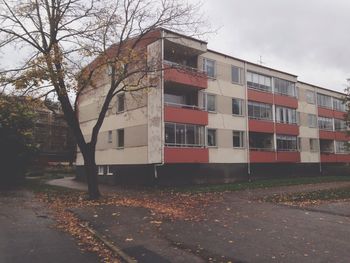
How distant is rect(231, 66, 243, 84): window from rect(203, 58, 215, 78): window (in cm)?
257

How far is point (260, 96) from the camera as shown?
3712 cm

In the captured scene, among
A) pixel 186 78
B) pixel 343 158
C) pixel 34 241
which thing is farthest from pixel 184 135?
pixel 343 158

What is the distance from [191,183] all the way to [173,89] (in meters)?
7.23

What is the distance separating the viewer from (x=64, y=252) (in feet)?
30.8

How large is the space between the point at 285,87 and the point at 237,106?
8373 mm

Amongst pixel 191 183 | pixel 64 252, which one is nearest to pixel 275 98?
pixel 191 183

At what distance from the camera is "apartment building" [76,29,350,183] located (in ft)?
92.0

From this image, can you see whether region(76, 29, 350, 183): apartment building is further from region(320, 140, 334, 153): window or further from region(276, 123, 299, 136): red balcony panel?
Result: region(320, 140, 334, 153): window

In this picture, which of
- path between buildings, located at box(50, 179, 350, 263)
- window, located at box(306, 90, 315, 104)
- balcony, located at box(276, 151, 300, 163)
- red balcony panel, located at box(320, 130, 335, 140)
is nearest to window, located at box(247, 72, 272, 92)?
balcony, located at box(276, 151, 300, 163)

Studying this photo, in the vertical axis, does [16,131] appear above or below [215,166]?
above

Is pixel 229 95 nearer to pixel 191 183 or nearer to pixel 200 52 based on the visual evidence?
pixel 200 52

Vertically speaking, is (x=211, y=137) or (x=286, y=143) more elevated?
(x=211, y=137)

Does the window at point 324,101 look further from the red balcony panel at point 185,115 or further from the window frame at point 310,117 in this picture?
the red balcony panel at point 185,115

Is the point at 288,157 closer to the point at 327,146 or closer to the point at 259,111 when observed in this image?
the point at 259,111
